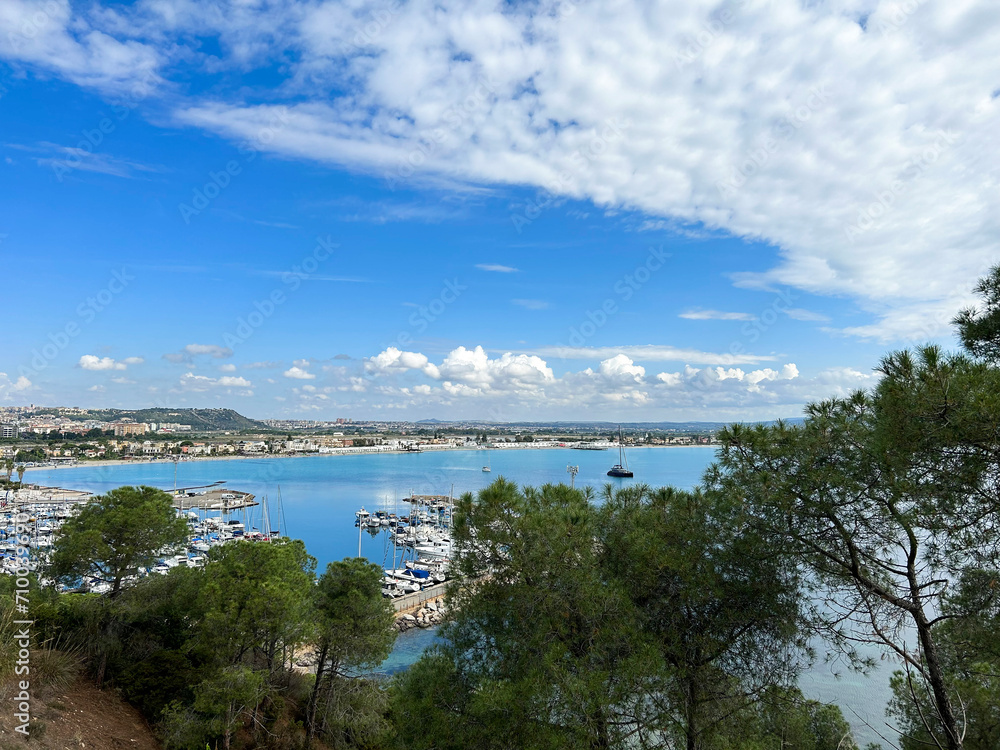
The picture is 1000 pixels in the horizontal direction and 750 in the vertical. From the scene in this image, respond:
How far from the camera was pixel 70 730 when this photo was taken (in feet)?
21.1

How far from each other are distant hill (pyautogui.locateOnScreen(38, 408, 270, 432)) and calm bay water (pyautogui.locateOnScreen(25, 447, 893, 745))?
52105 mm

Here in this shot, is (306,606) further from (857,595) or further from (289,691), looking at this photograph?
(857,595)

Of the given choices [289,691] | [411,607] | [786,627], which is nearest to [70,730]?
[289,691]

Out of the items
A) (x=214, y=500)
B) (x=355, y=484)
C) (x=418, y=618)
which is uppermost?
(x=418, y=618)

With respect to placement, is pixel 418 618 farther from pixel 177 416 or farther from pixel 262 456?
pixel 177 416

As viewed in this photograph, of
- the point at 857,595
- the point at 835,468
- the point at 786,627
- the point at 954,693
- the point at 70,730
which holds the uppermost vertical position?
the point at 835,468

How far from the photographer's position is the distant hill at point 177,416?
131 meters

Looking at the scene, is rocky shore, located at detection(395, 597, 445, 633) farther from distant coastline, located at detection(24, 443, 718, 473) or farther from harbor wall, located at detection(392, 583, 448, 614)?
distant coastline, located at detection(24, 443, 718, 473)

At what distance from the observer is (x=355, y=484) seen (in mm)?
64812

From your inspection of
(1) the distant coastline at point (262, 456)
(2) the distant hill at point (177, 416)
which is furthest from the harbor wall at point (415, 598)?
(2) the distant hill at point (177, 416)

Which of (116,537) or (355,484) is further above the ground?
(116,537)

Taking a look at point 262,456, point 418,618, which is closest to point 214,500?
point 418,618

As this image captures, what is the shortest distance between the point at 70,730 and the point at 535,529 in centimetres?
606

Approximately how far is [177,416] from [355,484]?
101030 millimetres
